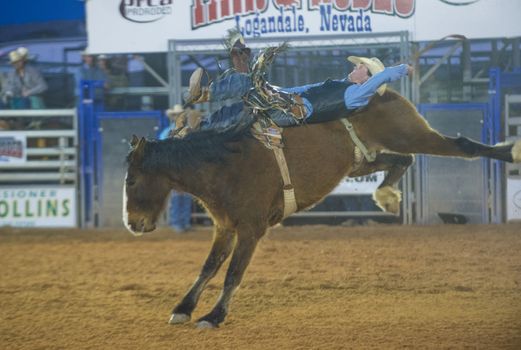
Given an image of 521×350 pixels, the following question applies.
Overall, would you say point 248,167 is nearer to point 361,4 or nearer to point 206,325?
point 206,325

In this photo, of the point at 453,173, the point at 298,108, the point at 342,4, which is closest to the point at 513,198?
the point at 453,173

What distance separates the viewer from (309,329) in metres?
4.75

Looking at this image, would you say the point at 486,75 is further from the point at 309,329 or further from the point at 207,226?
the point at 309,329

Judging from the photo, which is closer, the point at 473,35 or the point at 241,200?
the point at 241,200

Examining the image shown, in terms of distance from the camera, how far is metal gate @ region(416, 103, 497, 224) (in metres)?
10.2

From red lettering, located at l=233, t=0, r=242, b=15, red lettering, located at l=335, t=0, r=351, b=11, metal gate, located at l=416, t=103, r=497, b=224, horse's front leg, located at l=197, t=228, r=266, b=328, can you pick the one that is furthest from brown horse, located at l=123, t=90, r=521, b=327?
metal gate, located at l=416, t=103, r=497, b=224

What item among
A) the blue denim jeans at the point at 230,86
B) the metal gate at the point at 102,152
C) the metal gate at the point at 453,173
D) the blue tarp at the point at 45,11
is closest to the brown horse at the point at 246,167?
the blue denim jeans at the point at 230,86

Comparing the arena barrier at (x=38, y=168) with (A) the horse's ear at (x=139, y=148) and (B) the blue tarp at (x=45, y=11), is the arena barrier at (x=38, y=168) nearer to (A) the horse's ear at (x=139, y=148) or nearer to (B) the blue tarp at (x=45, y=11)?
(B) the blue tarp at (x=45, y=11)

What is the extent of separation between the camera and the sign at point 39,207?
36.1 ft

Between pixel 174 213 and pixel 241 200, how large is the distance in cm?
556

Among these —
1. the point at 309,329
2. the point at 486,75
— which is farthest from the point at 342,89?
the point at 486,75

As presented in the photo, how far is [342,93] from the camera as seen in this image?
5176mm

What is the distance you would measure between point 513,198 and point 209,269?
6.01 meters

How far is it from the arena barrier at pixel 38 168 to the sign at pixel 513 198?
6109 mm
